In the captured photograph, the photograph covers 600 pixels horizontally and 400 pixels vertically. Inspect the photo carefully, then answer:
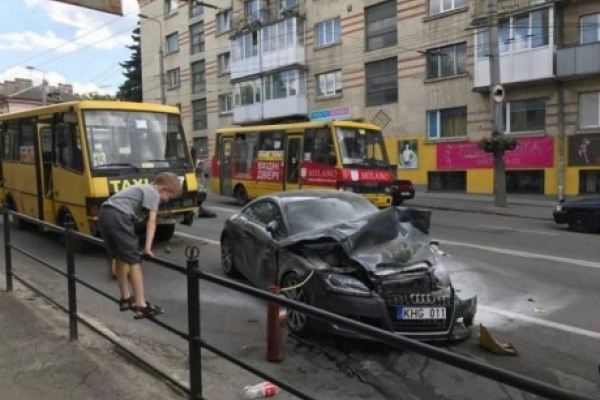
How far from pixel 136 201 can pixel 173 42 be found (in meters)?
50.4

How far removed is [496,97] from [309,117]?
17.0 meters

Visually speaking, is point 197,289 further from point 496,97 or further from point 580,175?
point 580,175

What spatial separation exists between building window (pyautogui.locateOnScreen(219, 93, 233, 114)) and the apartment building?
0.09m

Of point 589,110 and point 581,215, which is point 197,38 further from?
point 581,215

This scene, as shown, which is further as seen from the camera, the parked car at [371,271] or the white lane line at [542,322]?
the white lane line at [542,322]

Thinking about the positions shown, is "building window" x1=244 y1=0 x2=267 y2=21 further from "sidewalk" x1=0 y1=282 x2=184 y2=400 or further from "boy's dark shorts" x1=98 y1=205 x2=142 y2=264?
"boy's dark shorts" x1=98 y1=205 x2=142 y2=264

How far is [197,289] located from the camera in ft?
12.6

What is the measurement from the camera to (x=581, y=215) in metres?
15.4

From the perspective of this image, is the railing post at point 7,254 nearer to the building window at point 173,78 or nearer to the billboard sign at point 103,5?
the billboard sign at point 103,5

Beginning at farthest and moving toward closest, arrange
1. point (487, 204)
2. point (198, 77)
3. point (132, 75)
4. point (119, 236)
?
1. point (132, 75)
2. point (198, 77)
3. point (487, 204)
4. point (119, 236)

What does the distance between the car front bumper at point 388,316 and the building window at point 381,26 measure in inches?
1106

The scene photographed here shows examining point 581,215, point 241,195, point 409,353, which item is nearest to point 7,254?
point 409,353

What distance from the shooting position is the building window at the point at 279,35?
125 ft

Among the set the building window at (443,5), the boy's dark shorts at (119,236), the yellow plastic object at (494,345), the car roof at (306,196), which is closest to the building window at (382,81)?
the building window at (443,5)
